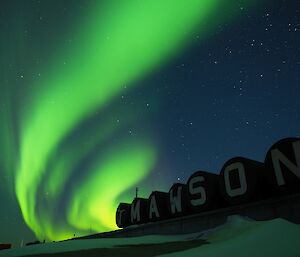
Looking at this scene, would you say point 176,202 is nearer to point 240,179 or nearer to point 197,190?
point 197,190

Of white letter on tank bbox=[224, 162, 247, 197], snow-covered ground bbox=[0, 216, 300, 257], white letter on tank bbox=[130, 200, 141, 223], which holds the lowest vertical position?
snow-covered ground bbox=[0, 216, 300, 257]

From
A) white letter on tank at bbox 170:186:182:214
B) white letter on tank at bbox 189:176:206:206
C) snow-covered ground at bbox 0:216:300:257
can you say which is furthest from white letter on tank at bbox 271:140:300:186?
white letter on tank at bbox 170:186:182:214

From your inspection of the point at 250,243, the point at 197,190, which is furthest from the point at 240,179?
the point at 250,243

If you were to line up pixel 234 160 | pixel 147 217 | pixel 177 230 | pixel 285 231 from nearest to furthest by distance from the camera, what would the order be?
pixel 285 231, pixel 234 160, pixel 177 230, pixel 147 217

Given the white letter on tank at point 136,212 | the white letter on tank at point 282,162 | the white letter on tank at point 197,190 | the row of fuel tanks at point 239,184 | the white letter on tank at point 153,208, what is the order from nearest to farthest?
the white letter on tank at point 282,162
the row of fuel tanks at point 239,184
the white letter on tank at point 197,190
the white letter on tank at point 153,208
the white letter on tank at point 136,212

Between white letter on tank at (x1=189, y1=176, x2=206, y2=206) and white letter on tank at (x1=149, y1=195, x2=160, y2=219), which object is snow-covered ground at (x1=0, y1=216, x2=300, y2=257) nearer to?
white letter on tank at (x1=189, y1=176, x2=206, y2=206)

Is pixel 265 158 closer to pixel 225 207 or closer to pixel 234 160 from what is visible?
pixel 234 160

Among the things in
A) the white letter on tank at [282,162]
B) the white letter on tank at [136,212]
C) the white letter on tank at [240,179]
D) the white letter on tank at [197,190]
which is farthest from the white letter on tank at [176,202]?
the white letter on tank at [282,162]

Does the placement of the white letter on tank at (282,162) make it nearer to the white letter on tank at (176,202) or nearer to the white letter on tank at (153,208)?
the white letter on tank at (176,202)

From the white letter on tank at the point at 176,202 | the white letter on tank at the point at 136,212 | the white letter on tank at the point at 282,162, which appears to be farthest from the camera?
the white letter on tank at the point at 136,212

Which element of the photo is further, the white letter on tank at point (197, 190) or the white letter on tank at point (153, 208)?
the white letter on tank at point (153, 208)

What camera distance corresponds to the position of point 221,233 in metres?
11.0

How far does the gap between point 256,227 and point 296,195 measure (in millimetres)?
2586

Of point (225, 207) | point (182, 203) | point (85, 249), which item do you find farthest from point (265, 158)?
point (85, 249)
